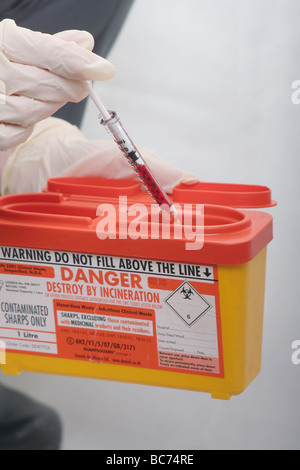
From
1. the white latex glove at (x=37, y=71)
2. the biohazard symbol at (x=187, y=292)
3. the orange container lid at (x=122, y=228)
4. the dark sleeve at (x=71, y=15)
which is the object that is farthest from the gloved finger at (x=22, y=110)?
the dark sleeve at (x=71, y=15)

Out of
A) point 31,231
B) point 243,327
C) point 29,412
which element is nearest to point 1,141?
point 31,231

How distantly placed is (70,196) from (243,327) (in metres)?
0.29

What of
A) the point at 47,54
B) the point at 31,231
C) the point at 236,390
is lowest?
the point at 236,390

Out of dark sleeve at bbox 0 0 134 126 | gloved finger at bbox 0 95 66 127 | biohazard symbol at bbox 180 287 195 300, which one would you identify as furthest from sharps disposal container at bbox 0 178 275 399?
dark sleeve at bbox 0 0 134 126

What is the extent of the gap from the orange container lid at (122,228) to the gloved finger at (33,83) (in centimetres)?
13

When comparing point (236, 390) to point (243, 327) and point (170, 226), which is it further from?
point (170, 226)

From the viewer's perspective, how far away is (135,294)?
0.66 m

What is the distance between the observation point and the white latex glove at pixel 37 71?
640mm

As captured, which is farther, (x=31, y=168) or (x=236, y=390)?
(x=31, y=168)

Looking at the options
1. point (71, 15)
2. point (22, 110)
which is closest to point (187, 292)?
point (22, 110)

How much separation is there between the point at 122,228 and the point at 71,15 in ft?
2.74

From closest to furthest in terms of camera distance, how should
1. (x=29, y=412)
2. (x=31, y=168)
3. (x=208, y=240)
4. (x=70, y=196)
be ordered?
(x=208, y=240) → (x=70, y=196) → (x=31, y=168) → (x=29, y=412)

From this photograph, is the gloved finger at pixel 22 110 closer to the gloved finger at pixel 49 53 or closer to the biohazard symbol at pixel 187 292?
the gloved finger at pixel 49 53

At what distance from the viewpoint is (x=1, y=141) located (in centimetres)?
66
